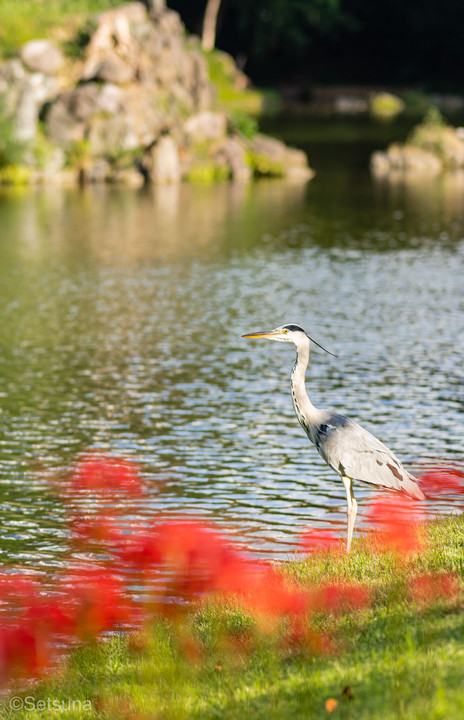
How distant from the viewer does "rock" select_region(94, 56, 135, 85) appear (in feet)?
184

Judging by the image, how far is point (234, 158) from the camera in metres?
55.6

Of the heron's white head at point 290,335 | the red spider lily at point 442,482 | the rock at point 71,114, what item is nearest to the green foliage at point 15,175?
the rock at point 71,114

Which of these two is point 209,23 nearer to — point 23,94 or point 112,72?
point 112,72

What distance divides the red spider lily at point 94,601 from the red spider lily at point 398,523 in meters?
2.75

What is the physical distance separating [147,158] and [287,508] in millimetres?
42433

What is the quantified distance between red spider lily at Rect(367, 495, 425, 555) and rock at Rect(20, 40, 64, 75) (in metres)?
47.0

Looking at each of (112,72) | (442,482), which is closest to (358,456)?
(442,482)


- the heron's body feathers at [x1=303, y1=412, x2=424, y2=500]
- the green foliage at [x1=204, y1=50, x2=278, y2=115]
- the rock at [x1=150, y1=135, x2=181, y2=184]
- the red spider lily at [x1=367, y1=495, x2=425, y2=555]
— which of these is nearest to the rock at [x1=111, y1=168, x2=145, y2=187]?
the rock at [x1=150, y1=135, x2=181, y2=184]

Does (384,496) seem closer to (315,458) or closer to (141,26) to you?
(315,458)

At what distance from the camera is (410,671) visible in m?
7.68

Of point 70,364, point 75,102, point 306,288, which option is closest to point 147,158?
point 75,102

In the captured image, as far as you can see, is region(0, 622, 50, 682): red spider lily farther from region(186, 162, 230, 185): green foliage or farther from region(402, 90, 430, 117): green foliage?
region(402, 90, 430, 117): green foliage

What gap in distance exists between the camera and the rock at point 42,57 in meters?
57.2

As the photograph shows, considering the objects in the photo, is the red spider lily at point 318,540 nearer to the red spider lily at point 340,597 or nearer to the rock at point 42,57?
the red spider lily at point 340,597
